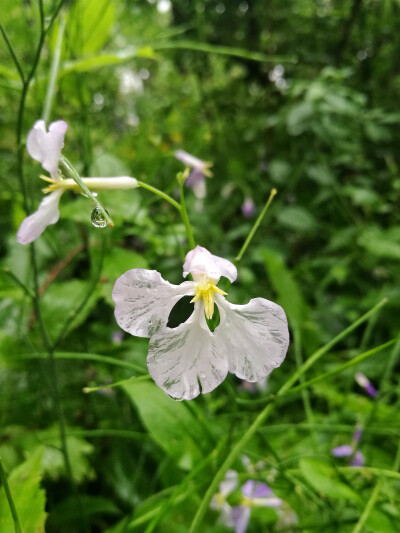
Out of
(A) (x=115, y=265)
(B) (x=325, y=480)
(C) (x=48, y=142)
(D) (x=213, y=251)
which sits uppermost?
(C) (x=48, y=142)

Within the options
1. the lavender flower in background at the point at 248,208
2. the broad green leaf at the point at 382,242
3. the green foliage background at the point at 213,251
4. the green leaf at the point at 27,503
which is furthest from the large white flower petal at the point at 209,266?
the lavender flower in background at the point at 248,208

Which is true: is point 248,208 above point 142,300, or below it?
below

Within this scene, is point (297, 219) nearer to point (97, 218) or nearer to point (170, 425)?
point (170, 425)

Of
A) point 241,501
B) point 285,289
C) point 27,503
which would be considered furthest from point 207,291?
point 285,289

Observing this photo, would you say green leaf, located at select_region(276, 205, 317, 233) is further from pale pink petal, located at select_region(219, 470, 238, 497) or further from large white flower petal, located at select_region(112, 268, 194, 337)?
large white flower petal, located at select_region(112, 268, 194, 337)

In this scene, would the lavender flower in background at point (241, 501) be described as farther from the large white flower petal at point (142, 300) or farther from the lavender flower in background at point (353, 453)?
the large white flower petal at point (142, 300)

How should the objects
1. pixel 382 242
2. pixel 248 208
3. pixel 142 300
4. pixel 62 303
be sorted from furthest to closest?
1. pixel 248 208
2. pixel 382 242
3. pixel 62 303
4. pixel 142 300

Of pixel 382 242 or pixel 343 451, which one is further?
pixel 382 242

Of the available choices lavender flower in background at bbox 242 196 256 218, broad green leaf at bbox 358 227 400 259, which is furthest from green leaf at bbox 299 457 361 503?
lavender flower in background at bbox 242 196 256 218
